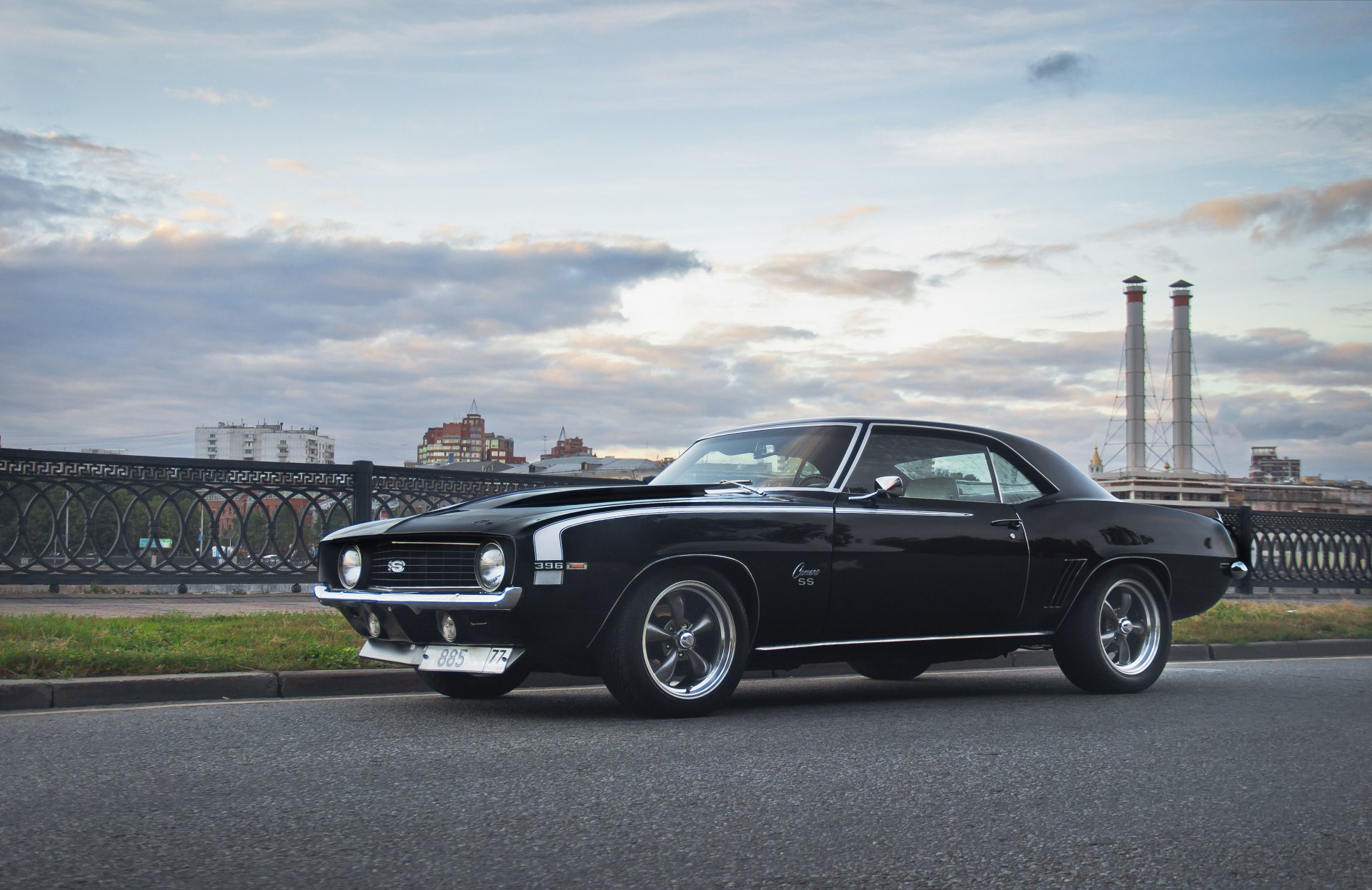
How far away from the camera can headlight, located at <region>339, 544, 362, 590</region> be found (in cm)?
692

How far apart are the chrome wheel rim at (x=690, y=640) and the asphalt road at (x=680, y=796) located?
25 centimetres

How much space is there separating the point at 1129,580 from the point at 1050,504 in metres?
0.78

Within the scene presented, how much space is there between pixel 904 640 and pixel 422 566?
2.65 m

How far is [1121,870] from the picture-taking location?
381cm

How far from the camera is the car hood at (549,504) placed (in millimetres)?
6344

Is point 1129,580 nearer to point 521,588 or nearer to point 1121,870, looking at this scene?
point 521,588

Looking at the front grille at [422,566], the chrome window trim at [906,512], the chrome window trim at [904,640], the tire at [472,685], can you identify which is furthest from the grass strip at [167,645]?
the chrome window trim at [906,512]

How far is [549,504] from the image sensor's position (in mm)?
6719

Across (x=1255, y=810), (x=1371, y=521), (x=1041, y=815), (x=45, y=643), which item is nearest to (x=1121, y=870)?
(x=1041, y=815)

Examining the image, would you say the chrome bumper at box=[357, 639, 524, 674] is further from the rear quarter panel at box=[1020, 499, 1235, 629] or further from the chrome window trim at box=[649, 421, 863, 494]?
the rear quarter panel at box=[1020, 499, 1235, 629]

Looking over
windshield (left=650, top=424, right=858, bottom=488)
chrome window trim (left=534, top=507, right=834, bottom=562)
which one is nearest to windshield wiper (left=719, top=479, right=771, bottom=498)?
windshield (left=650, top=424, right=858, bottom=488)

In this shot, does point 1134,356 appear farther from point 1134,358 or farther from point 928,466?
point 928,466

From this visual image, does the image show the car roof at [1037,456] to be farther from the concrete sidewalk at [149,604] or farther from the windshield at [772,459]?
the concrete sidewalk at [149,604]

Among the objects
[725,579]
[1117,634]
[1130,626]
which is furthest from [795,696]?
[1130,626]
